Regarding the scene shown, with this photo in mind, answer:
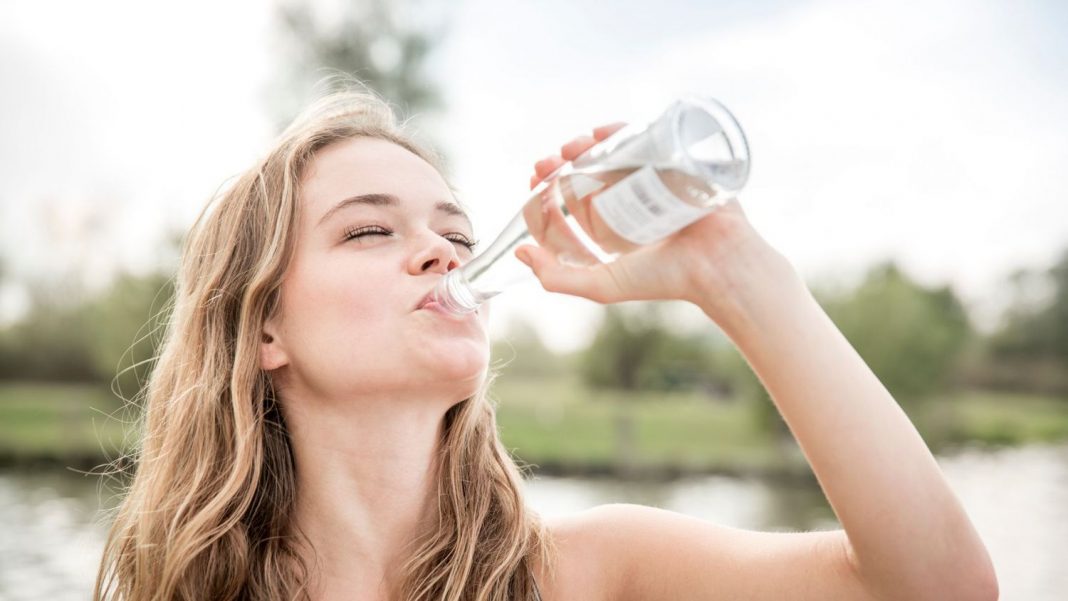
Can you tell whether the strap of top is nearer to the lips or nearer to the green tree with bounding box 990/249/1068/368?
the lips

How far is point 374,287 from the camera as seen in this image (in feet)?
4.83

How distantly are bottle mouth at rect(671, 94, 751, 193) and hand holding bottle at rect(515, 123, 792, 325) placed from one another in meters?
0.09

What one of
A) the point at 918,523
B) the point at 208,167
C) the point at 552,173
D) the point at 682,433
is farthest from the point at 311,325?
the point at 682,433

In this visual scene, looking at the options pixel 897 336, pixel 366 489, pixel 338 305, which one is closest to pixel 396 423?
pixel 366 489

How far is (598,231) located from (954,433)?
66.4 feet

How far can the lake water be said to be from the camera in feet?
31.3

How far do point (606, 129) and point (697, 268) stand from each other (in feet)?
0.74

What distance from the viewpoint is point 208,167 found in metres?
14.7

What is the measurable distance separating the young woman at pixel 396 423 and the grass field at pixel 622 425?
14530 millimetres

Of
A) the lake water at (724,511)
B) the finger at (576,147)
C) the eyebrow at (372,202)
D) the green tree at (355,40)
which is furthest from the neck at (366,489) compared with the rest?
the green tree at (355,40)

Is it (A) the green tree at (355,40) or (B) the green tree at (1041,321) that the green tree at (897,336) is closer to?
(B) the green tree at (1041,321)

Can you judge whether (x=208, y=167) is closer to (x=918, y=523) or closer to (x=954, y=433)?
(x=918, y=523)

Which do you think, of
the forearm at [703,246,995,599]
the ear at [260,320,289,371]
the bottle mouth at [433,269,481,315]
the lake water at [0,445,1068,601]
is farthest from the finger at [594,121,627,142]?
the lake water at [0,445,1068,601]

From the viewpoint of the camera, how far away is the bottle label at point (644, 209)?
40.4 inches
